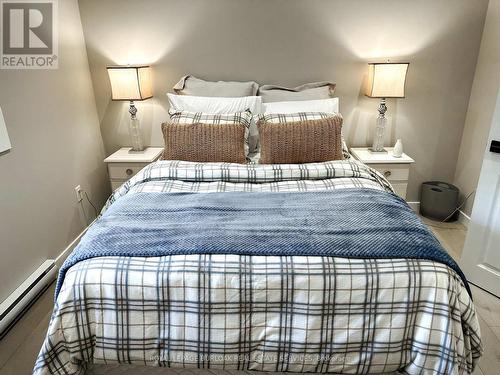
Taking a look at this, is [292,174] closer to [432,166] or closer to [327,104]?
[327,104]

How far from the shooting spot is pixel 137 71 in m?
2.54

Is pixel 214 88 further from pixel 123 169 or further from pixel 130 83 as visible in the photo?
pixel 123 169

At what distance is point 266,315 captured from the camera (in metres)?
1.25

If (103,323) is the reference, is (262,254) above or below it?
above

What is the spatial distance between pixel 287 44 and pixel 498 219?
1866mm

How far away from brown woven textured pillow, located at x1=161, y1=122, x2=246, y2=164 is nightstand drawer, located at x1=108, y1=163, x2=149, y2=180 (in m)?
0.55

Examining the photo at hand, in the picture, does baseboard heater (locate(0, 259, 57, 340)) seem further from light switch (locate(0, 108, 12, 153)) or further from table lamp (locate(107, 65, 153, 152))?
table lamp (locate(107, 65, 153, 152))

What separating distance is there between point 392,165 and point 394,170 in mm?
47

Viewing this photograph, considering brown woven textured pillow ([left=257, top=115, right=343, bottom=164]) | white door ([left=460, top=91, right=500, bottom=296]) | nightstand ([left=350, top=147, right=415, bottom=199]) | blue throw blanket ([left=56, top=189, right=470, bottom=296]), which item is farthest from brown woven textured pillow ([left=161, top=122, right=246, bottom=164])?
white door ([left=460, top=91, right=500, bottom=296])

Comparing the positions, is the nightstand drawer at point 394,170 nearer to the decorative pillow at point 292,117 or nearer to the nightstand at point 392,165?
the nightstand at point 392,165

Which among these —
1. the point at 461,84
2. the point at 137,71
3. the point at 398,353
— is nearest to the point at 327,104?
the point at 461,84

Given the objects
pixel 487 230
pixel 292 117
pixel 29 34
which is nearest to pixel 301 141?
pixel 292 117

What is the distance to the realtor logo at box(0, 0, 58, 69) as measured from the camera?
196cm

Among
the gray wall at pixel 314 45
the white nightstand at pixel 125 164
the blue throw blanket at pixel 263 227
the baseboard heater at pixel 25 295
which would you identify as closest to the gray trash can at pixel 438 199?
the gray wall at pixel 314 45
